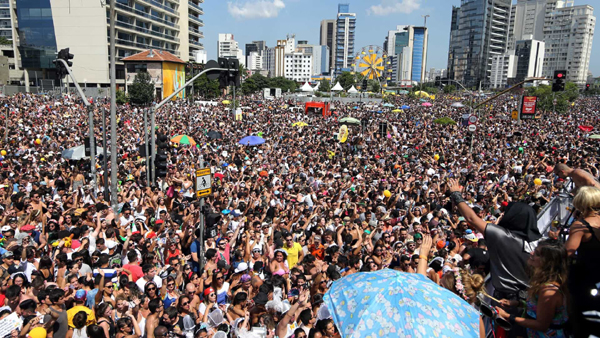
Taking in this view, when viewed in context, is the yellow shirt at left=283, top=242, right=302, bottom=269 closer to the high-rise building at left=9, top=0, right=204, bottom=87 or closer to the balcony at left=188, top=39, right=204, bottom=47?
the high-rise building at left=9, top=0, right=204, bottom=87

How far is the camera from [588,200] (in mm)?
2910

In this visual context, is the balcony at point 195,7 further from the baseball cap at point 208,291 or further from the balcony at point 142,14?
the baseball cap at point 208,291

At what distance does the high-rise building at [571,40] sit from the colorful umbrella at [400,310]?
565 ft

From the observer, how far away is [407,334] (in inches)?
106

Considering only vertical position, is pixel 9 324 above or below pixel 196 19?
below

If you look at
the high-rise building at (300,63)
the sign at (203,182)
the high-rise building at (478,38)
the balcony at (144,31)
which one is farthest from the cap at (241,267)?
the high-rise building at (300,63)

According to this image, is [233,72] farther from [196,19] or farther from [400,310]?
[196,19]

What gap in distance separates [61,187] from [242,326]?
31.4 ft

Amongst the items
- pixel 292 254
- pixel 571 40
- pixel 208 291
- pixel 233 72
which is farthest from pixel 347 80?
pixel 208 291

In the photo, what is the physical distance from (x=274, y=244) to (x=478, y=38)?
494 feet

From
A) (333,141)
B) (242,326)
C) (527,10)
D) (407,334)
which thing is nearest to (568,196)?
(407,334)

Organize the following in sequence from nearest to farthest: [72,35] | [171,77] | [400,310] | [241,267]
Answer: [400,310] → [241,267] → [171,77] → [72,35]

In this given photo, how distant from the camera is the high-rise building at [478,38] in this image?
13975cm

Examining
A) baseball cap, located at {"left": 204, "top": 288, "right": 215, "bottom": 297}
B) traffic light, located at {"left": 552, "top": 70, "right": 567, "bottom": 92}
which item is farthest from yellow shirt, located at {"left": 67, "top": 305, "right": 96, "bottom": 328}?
traffic light, located at {"left": 552, "top": 70, "right": 567, "bottom": 92}
